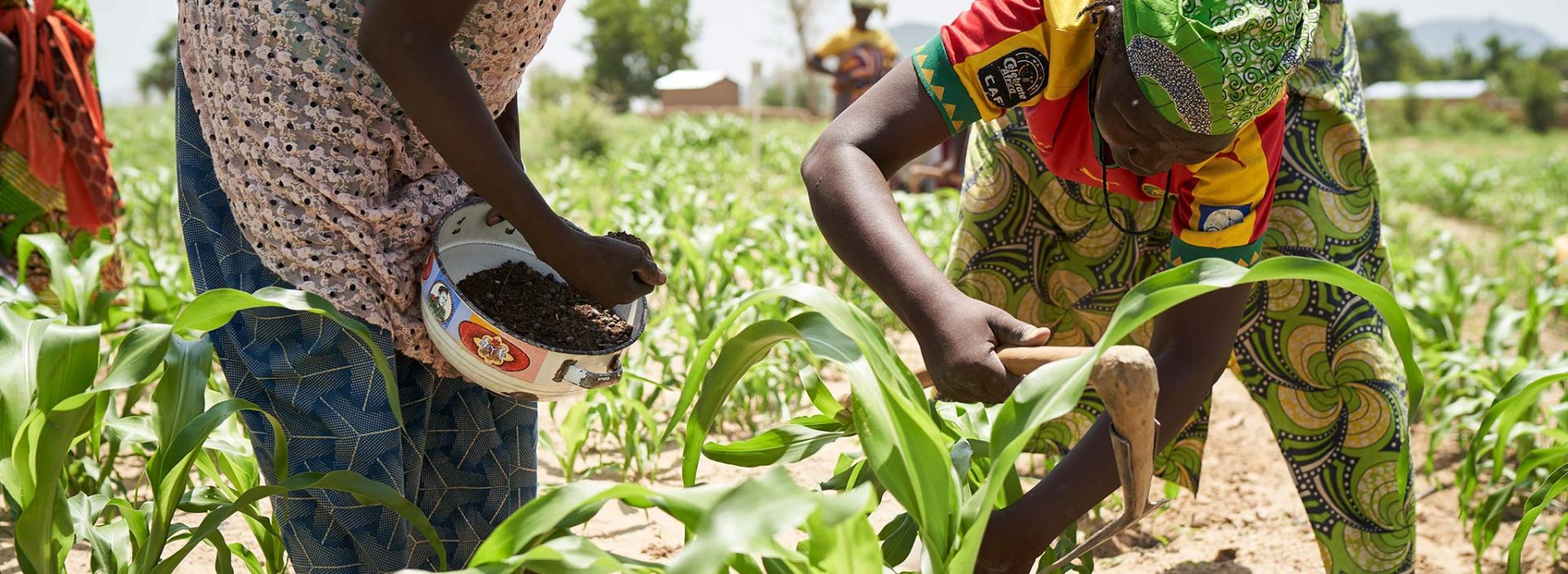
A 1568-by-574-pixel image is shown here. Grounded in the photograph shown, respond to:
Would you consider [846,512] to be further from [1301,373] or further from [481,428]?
[1301,373]

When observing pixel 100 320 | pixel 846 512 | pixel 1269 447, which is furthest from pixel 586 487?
pixel 1269 447

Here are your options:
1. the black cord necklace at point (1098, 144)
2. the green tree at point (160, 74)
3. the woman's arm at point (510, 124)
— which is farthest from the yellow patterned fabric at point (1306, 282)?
the green tree at point (160, 74)

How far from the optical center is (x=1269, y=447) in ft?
10.9

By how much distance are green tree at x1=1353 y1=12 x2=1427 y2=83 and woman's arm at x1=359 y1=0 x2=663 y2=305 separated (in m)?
70.2

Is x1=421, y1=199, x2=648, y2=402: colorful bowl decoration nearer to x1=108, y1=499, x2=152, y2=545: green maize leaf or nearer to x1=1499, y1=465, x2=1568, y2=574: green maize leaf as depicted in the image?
x1=108, y1=499, x2=152, y2=545: green maize leaf

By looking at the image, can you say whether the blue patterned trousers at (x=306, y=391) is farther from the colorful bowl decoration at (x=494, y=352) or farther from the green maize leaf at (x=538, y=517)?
the green maize leaf at (x=538, y=517)

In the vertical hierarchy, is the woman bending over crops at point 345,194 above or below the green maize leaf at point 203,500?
above

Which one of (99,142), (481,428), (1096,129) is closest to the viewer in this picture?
(1096,129)

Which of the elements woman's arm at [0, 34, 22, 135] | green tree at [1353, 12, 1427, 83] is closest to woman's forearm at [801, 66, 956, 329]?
woman's arm at [0, 34, 22, 135]

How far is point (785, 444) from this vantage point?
150 cm

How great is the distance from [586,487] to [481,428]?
27.1 inches

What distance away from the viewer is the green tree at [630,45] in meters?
37.0

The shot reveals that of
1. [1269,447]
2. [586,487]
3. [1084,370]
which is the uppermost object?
[1084,370]

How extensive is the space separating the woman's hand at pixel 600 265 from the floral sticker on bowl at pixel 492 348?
114 mm
